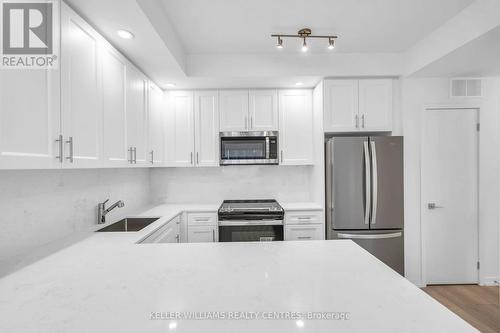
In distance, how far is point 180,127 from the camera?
3215 millimetres

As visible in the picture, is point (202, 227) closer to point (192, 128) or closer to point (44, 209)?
point (192, 128)

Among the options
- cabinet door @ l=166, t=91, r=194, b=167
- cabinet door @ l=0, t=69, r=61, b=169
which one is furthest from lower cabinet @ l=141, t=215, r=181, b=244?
cabinet door @ l=0, t=69, r=61, b=169

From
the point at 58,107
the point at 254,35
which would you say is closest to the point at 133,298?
the point at 58,107

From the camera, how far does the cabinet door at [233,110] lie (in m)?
3.18

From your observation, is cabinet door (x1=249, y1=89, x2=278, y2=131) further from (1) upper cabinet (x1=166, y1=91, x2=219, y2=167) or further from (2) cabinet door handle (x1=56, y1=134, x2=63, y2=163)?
(2) cabinet door handle (x1=56, y1=134, x2=63, y2=163)

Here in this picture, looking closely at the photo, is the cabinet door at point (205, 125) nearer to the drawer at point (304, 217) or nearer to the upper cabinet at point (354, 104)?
the drawer at point (304, 217)

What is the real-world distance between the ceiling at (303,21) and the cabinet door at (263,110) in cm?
62

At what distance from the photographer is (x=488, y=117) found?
9.27 ft

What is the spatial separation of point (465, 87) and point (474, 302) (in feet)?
7.91

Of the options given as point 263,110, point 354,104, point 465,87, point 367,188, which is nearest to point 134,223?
point 263,110

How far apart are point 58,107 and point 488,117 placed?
4162 mm

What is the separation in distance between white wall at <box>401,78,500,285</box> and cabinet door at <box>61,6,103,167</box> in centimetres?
312

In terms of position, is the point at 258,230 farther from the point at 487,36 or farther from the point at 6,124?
the point at 487,36

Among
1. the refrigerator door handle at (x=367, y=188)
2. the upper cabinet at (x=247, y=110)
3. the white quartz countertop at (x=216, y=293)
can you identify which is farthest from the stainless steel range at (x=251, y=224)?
the white quartz countertop at (x=216, y=293)
